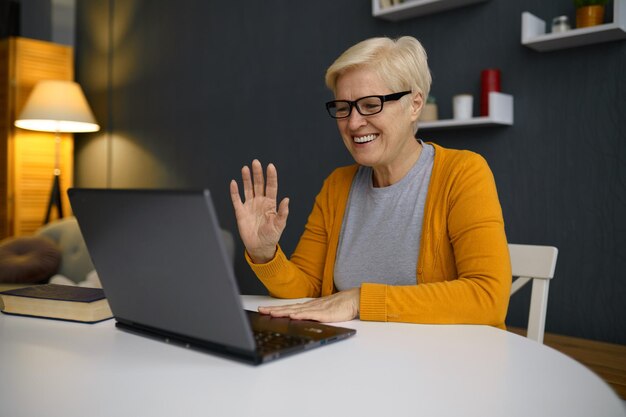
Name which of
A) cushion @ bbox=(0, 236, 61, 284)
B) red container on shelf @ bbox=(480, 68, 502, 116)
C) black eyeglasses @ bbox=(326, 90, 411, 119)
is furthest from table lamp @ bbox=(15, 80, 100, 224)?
black eyeglasses @ bbox=(326, 90, 411, 119)

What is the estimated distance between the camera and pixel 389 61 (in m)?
1.49

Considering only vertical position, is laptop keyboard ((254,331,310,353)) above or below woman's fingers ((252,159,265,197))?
below

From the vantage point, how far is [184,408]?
0.69 m

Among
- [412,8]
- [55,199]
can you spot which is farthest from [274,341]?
[55,199]

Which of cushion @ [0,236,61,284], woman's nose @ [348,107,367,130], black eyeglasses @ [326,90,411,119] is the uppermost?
black eyeglasses @ [326,90,411,119]

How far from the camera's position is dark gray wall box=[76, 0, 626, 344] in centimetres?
246

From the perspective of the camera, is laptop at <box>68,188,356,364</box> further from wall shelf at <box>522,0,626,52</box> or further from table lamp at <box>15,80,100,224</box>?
table lamp at <box>15,80,100,224</box>

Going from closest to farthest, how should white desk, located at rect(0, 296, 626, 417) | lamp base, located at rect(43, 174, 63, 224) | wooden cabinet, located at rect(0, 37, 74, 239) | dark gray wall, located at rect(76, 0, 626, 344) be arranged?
white desk, located at rect(0, 296, 626, 417)
dark gray wall, located at rect(76, 0, 626, 344)
lamp base, located at rect(43, 174, 63, 224)
wooden cabinet, located at rect(0, 37, 74, 239)

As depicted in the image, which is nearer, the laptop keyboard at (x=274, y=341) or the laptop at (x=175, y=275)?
the laptop at (x=175, y=275)

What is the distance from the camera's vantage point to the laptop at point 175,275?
0.76 m

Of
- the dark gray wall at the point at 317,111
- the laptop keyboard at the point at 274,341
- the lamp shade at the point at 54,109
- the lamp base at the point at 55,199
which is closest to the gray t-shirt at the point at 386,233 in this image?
the laptop keyboard at the point at 274,341

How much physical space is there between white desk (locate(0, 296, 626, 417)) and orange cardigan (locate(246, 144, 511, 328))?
0.48ft

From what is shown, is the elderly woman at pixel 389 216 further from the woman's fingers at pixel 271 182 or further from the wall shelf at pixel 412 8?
the wall shelf at pixel 412 8

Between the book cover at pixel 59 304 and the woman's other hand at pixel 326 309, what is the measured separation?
29cm
